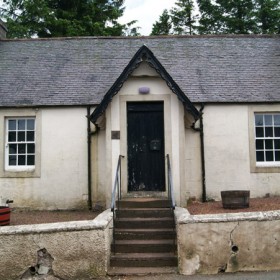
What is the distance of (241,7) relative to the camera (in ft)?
112

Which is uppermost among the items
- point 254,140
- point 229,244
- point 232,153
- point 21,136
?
point 21,136

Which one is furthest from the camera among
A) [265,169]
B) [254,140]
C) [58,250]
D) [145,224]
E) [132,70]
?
[254,140]

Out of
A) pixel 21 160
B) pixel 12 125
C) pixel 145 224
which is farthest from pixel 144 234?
pixel 12 125

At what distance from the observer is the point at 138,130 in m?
11.1

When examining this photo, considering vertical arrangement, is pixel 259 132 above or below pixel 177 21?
below

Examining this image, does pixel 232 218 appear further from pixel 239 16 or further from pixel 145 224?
pixel 239 16

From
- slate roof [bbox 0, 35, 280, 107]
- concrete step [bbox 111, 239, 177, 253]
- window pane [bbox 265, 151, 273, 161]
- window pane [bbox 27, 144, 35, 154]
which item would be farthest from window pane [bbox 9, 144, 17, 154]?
window pane [bbox 265, 151, 273, 161]

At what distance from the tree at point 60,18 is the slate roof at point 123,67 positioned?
461 inches

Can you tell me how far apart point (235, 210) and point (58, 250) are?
5.14 meters

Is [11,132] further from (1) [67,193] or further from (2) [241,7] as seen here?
(2) [241,7]

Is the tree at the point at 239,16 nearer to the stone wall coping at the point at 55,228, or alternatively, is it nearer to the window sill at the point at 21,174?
the window sill at the point at 21,174

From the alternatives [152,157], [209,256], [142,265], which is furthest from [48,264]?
[152,157]

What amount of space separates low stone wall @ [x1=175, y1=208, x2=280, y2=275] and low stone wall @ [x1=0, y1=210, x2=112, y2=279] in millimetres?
1663

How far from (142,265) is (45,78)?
9.19 meters
